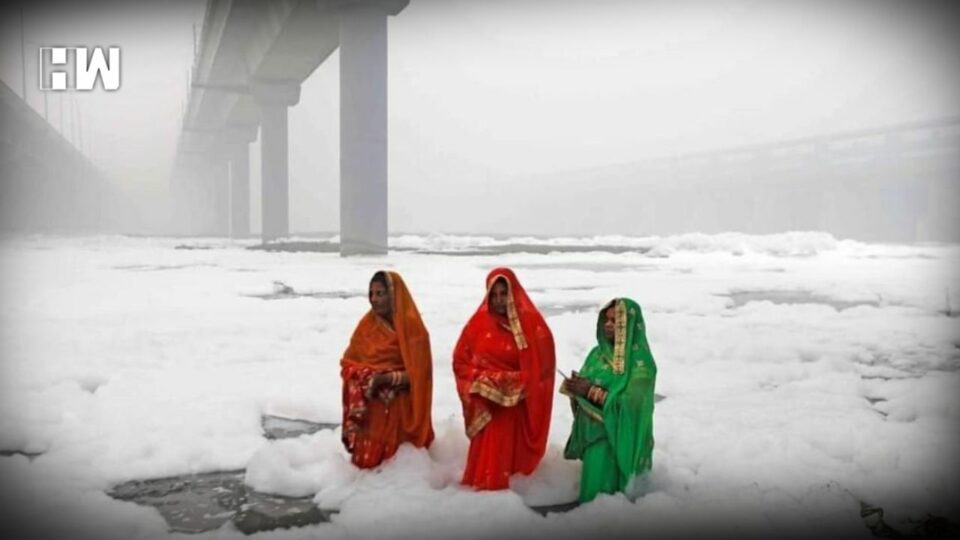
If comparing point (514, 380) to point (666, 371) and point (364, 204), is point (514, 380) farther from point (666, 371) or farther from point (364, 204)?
point (364, 204)

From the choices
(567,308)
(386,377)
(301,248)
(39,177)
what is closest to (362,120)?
(301,248)

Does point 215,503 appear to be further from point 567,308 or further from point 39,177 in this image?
point 39,177

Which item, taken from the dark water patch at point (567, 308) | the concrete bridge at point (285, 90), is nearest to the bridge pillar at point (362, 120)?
the concrete bridge at point (285, 90)

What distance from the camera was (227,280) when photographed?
1456 centimetres

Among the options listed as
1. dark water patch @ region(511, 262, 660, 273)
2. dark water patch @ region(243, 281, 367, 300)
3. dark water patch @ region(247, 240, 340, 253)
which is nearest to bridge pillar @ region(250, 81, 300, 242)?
dark water patch @ region(247, 240, 340, 253)

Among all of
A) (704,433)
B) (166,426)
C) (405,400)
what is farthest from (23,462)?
(704,433)

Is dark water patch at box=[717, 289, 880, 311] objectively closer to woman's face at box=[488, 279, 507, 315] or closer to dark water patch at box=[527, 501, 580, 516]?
dark water patch at box=[527, 501, 580, 516]

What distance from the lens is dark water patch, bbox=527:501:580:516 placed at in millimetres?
3861

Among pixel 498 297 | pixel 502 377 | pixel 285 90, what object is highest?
pixel 285 90

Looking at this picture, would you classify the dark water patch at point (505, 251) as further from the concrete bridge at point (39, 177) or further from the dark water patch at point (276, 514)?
the dark water patch at point (276, 514)

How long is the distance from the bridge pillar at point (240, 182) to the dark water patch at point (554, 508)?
42.7 m

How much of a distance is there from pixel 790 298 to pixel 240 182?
38.8m

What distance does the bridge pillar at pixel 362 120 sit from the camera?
19.1 meters

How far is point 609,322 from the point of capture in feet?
12.7
